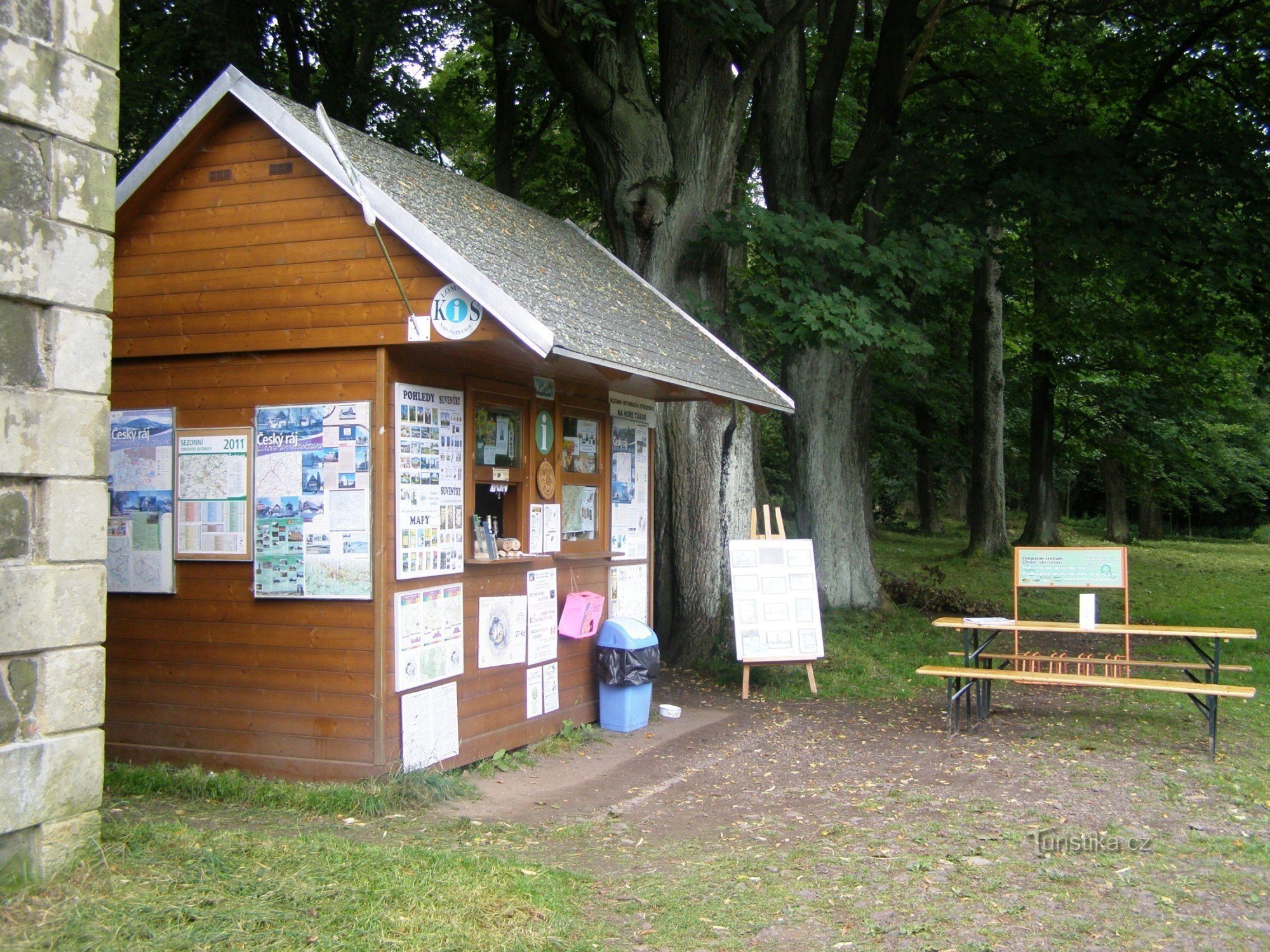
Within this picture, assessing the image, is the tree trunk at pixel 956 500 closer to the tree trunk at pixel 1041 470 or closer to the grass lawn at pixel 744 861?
the tree trunk at pixel 1041 470

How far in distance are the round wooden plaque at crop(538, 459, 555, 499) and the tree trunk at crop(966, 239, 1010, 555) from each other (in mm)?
15348

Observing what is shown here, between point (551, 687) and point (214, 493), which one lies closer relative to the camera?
point (214, 493)

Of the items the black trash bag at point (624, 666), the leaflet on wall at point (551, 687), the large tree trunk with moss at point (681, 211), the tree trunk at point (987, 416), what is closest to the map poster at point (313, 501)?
the leaflet on wall at point (551, 687)

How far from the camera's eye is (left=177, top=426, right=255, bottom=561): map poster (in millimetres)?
7699

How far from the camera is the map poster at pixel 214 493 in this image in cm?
770

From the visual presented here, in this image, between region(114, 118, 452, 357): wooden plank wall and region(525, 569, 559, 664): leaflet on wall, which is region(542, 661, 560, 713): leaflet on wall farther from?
region(114, 118, 452, 357): wooden plank wall

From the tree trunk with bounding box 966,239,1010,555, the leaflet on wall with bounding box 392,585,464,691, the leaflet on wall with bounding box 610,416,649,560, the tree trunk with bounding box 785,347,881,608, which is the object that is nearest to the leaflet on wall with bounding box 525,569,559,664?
the leaflet on wall with bounding box 392,585,464,691

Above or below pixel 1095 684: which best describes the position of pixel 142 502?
above

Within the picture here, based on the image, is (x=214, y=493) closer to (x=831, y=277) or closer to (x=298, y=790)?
(x=298, y=790)

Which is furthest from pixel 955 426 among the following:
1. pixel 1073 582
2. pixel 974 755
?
pixel 974 755

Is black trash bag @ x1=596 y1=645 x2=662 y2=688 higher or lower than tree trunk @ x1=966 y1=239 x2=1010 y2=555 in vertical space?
lower

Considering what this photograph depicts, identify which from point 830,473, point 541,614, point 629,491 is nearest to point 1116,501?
point 830,473

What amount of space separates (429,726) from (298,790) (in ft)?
3.07

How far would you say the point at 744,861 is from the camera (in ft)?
20.2
